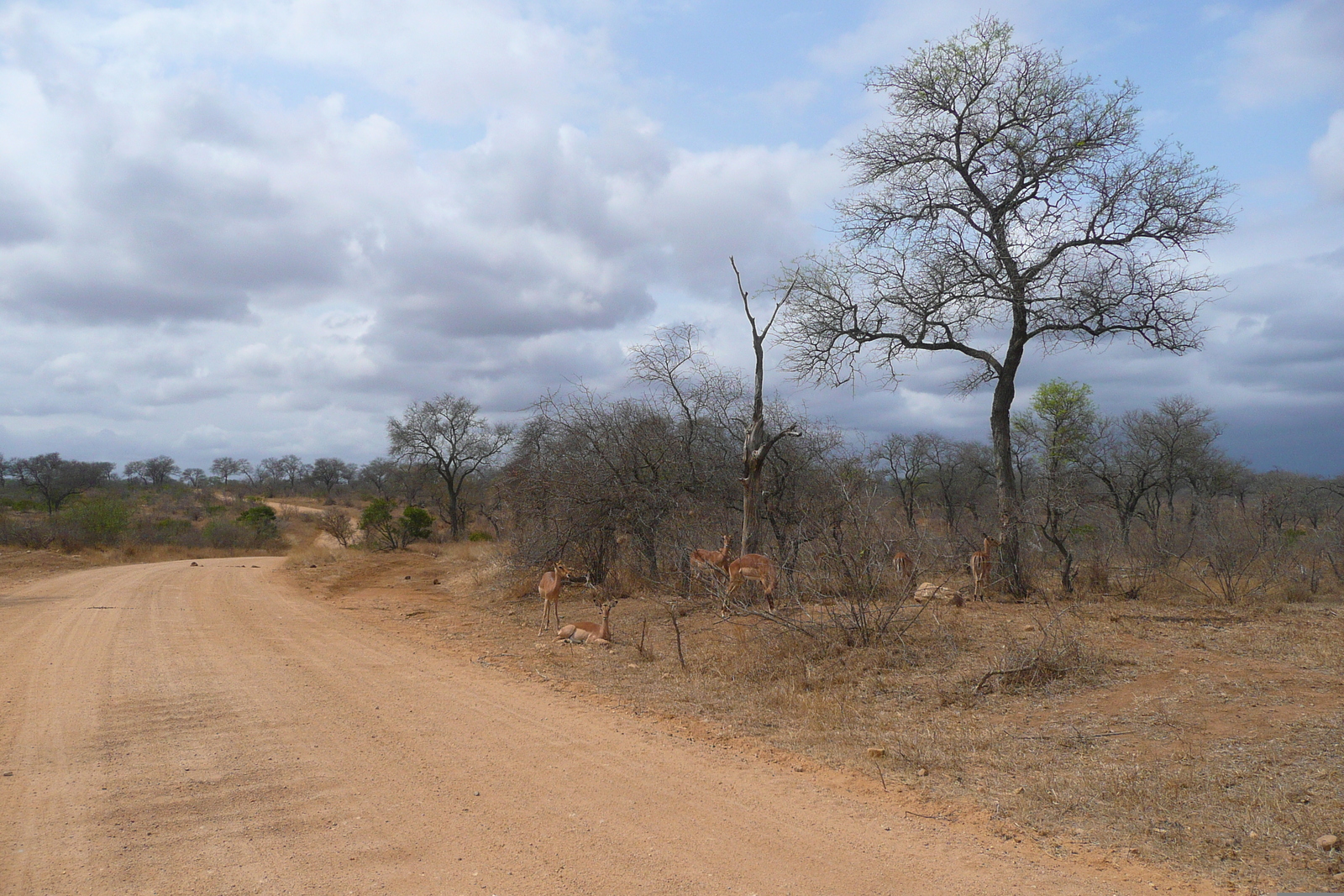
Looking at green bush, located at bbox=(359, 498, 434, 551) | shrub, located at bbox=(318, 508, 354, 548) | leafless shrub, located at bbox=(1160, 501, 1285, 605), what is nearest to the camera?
leafless shrub, located at bbox=(1160, 501, 1285, 605)

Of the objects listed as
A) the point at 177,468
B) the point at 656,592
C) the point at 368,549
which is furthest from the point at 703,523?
the point at 177,468

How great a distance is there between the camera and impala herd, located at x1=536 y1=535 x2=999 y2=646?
10.9 meters

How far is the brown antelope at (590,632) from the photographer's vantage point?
10.9 meters

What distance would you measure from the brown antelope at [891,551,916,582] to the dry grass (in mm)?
667

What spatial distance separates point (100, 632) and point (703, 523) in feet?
30.0

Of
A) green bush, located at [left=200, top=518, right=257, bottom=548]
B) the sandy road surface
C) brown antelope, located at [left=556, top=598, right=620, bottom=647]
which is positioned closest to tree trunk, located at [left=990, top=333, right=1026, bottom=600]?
brown antelope, located at [left=556, top=598, right=620, bottom=647]

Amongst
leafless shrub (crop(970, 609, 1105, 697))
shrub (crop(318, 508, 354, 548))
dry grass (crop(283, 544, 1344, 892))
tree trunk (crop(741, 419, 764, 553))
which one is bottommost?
dry grass (crop(283, 544, 1344, 892))

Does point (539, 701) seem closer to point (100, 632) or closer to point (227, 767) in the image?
point (227, 767)

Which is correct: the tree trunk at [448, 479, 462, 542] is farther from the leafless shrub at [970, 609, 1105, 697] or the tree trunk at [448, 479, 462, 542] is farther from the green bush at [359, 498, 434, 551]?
the leafless shrub at [970, 609, 1105, 697]

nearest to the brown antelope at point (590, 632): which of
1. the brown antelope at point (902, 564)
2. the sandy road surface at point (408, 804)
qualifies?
the sandy road surface at point (408, 804)

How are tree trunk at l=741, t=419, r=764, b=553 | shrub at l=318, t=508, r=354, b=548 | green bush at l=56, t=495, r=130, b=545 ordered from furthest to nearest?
shrub at l=318, t=508, r=354, b=548 → green bush at l=56, t=495, r=130, b=545 → tree trunk at l=741, t=419, r=764, b=553

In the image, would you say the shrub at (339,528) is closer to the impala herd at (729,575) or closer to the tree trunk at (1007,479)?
the impala herd at (729,575)

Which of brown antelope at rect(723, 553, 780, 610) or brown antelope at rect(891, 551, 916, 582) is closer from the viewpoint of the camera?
brown antelope at rect(891, 551, 916, 582)

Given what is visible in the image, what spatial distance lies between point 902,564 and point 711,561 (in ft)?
9.88
